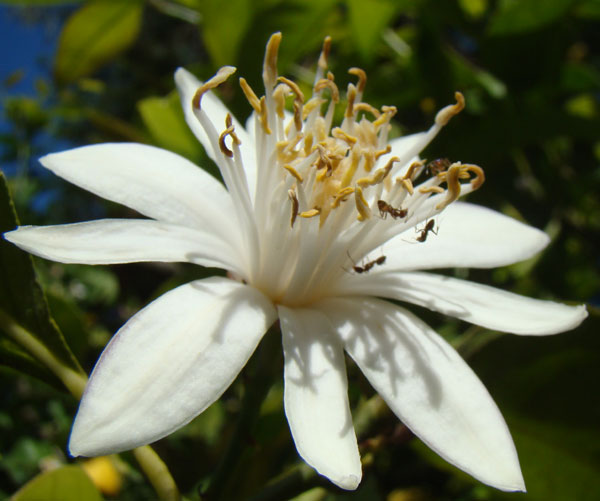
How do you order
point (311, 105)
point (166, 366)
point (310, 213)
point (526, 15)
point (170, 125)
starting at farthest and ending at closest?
point (170, 125), point (526, 15), point (311, 105), point (310, 213), point (166, 366)

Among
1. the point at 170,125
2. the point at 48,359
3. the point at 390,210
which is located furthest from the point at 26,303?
the point at 170,125

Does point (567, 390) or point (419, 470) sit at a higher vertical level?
point (567, 390)

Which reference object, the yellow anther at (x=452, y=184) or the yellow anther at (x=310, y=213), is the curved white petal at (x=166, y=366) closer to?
the yellow anther at (x=310, y=213)

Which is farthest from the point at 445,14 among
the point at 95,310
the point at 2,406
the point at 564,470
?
the point at 95,310

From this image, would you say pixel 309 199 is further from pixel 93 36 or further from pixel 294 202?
pixel 93 36

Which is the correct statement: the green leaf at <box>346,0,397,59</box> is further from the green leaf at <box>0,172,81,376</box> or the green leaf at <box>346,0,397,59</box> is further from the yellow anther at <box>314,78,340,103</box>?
the green leaf at <box>0,172,81,376</box>

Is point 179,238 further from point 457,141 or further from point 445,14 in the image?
point 445,14
